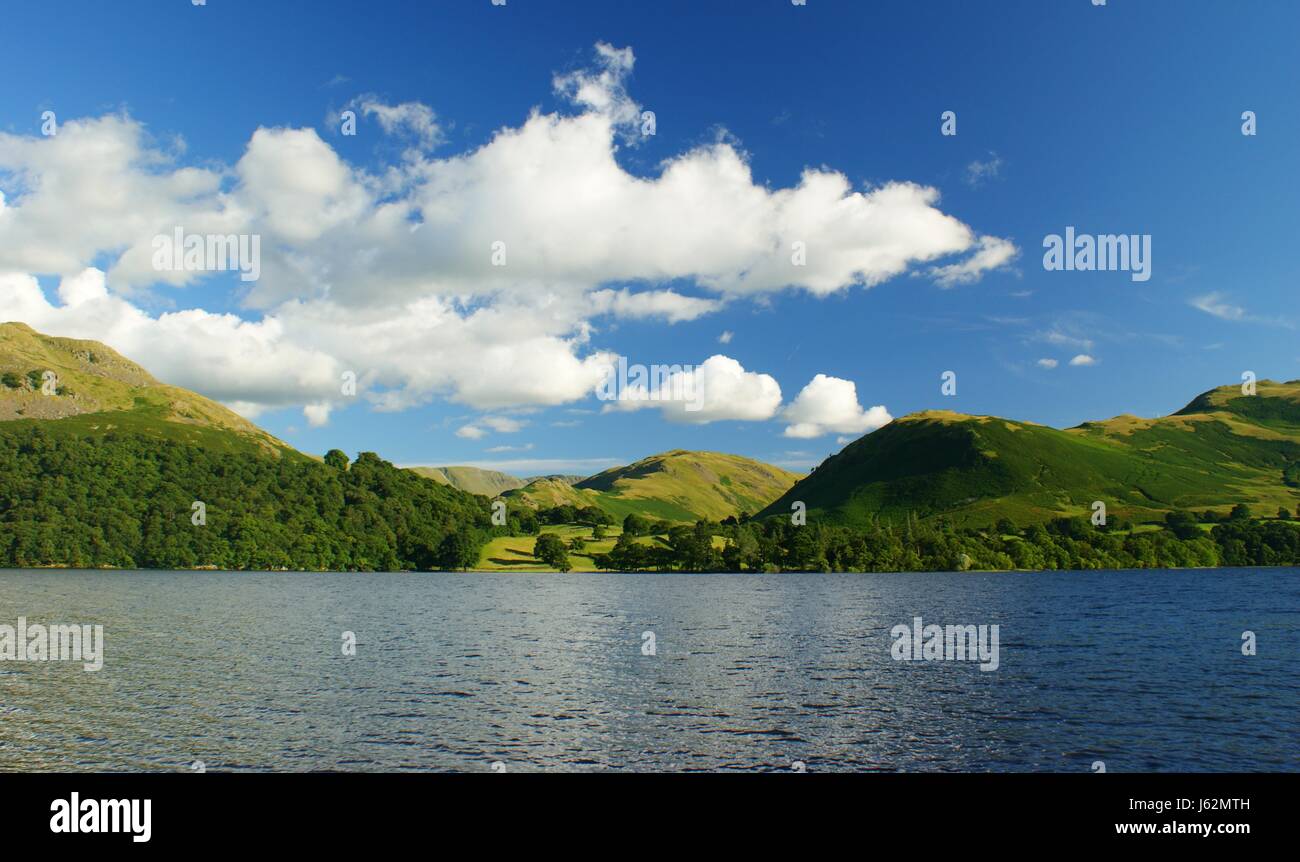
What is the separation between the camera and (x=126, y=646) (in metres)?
88.4

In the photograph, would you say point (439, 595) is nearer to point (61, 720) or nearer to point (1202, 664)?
point (61, 720)

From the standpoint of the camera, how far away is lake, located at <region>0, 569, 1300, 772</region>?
43625 millimetres

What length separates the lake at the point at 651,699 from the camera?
43.6 meters

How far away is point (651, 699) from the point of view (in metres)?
58.9
